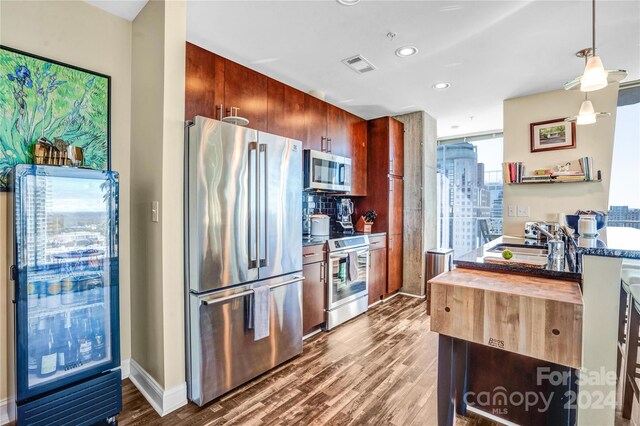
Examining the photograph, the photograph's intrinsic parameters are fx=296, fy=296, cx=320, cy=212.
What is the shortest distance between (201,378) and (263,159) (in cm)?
153

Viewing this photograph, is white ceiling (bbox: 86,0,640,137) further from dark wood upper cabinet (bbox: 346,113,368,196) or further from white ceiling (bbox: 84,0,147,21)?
dark wood upper cabinet (bbox: 346,113,368,196)

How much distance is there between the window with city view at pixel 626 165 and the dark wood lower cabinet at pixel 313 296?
130 inches

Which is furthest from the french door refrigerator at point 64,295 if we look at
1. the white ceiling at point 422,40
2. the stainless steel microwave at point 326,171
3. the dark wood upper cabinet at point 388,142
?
the dark wood upper cabinet at point 388,142

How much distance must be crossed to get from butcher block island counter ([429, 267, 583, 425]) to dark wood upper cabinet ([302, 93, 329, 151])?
213 centimetres

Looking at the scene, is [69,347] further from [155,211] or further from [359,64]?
[359,64]

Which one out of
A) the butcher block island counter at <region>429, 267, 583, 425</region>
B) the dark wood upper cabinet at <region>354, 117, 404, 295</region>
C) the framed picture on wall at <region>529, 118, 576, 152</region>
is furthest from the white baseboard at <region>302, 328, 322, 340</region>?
the framed picture on wall at <region>529, 118, 576, 152</region>

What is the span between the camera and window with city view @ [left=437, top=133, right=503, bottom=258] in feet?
16.3

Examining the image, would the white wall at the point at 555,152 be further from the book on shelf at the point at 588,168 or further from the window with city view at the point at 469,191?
the window with city view at the point at 469,191

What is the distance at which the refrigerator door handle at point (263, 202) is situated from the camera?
221 cm

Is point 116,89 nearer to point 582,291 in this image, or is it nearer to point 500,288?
point 500,288

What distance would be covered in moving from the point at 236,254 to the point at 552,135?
3687 mm

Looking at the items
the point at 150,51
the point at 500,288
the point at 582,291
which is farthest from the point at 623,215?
the point at 150,51

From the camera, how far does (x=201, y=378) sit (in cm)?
189

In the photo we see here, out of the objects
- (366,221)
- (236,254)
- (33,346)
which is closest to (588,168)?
(366,221)
